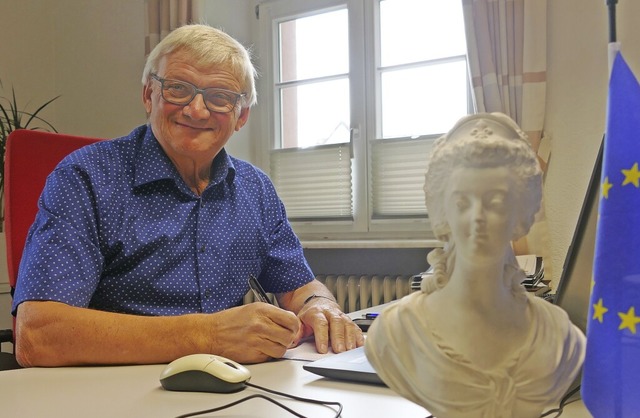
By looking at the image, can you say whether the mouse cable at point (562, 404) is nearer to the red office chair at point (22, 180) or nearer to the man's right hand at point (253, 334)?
the man's right hand at point (253, 334)

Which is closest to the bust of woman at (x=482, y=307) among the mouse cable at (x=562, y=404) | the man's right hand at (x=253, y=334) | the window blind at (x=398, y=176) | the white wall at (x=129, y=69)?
→ the mouse cable at (x=562, y=404)

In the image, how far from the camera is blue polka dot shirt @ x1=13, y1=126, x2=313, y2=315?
3.76 ft

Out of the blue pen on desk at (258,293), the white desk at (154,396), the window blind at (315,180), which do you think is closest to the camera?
the white desk at (154,396)

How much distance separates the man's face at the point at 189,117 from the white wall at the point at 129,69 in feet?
4.22

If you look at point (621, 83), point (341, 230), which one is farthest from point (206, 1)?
point (621, 83)

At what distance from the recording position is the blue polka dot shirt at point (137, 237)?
3.76 ft

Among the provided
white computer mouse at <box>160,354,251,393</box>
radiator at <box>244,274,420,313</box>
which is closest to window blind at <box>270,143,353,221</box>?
radiator at <box>244,274,420,313</box>

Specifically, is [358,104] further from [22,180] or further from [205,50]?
[22,180]

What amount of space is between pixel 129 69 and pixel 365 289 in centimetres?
176

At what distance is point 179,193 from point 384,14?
1.66 m

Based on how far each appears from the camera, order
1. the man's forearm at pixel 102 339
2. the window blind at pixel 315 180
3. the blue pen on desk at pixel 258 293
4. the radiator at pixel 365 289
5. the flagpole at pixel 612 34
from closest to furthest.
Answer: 1. the flagpole at pixel 612 34
2. the man's forearm at pixel 102 339
3. the blue pen on desk at pixel 258 293
4. the radiator at pixel 365 289
5. the window blind at pixel 315 180

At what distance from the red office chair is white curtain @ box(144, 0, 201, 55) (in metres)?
1.41

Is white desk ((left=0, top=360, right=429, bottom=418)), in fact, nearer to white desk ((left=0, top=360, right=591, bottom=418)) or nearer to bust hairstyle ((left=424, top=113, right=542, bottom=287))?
white desk ((left=0, top=360, right=591, bottom=418))

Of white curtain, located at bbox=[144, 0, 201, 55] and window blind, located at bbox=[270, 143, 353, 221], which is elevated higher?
white curtain, located at bbox=[144, 0, 201, 55]
